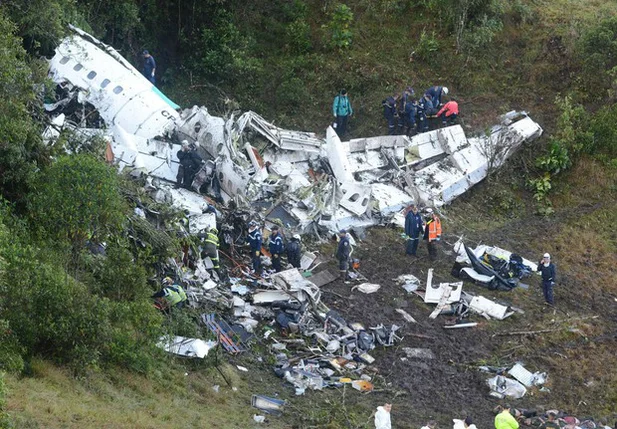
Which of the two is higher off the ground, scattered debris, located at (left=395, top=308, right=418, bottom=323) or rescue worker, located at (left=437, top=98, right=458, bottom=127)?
rescue worker, located at (left=437, top=98, right=458, bottom=127)

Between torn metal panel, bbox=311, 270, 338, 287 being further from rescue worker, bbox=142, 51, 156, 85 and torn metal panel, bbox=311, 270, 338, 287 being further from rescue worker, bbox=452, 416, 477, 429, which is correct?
rescue worker, bbox=142, 51, 156, 85

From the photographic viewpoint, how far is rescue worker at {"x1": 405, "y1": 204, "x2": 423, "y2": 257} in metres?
22.2

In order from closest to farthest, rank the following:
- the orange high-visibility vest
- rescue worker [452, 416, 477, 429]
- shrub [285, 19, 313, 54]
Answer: rescue worker [452, 416, 477, 429]
the orange high-visibility vest
shrub [285, 19, 313, 54]

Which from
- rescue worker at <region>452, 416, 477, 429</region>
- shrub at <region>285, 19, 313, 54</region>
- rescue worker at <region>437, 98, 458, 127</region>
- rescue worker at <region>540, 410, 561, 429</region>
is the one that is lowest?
rescue worker at <region>452, 416, 477, 429</region>

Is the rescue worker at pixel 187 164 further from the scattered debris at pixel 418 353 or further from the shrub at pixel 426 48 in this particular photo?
the shrub at pixel 426 48

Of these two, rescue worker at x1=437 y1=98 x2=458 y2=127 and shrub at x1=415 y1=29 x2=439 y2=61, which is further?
shrub at x1=415 y1=29 x2=439 y2=61

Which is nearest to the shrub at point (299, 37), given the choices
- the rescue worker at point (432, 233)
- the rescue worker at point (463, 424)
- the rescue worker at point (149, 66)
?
the rescue worker at point (149, 66)

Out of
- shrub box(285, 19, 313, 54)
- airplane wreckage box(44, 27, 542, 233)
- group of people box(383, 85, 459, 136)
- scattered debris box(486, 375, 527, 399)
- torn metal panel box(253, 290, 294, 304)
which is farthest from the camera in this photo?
shrub box(285, 19, 313, 54)

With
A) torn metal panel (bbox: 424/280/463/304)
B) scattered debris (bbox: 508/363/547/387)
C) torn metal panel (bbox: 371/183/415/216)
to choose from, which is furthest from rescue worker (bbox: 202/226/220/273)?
scattered debris (bbox: 508/363/547/387)

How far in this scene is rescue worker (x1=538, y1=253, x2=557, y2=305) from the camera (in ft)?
67.5

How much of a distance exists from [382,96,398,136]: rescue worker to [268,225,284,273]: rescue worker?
23.5ft

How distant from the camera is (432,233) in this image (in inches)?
870

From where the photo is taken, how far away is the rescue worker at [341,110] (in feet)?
87.8

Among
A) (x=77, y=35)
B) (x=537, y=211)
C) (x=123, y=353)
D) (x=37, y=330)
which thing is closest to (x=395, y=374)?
(x=123, y=353)
